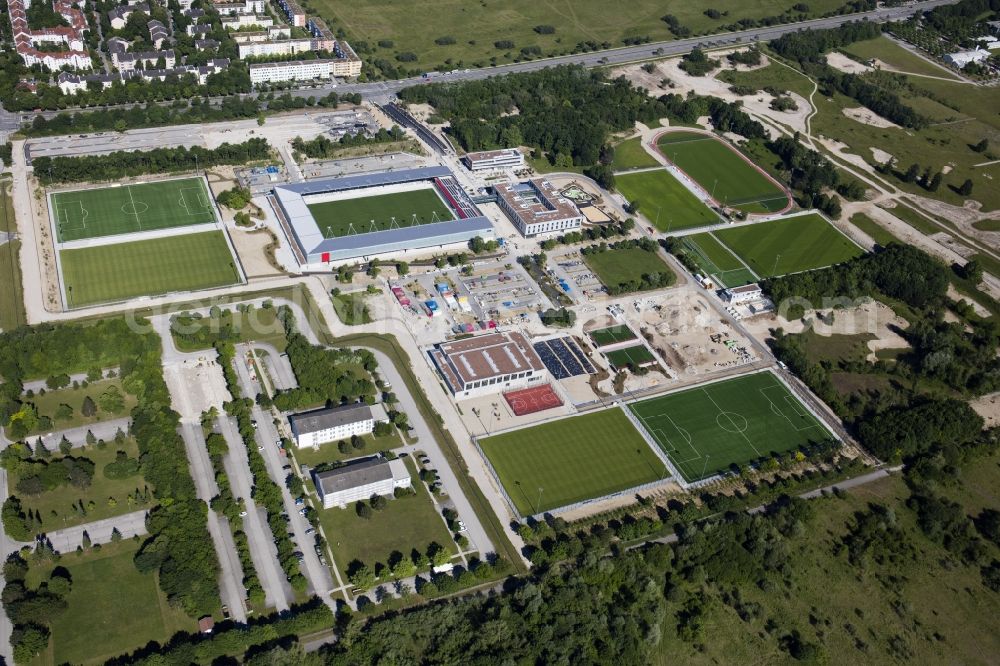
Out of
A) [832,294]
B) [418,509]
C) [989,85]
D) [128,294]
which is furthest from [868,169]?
[128,294]

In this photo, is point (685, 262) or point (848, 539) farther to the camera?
point (685, 262)

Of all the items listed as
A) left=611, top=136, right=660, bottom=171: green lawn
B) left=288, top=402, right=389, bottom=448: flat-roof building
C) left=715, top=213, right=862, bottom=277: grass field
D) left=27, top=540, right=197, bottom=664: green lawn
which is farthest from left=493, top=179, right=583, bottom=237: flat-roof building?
left=27, top=540, right=197, bottom=664: green lawn

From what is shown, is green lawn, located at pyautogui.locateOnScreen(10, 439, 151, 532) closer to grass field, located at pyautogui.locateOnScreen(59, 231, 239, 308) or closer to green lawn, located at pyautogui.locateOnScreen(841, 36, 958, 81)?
grass field, located at pyautogui.locateOnScreen(59, 231, 239, 308)

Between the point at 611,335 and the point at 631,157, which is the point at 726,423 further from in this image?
the point at 631,157

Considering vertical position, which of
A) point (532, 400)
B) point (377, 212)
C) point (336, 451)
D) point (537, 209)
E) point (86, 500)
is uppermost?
point (377, 212)

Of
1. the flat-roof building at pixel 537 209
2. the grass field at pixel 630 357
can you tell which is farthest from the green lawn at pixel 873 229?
the grass field at pixel 630 357

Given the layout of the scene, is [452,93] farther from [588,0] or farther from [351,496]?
[351,496]

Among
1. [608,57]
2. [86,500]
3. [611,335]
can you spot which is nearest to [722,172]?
[608,57]
